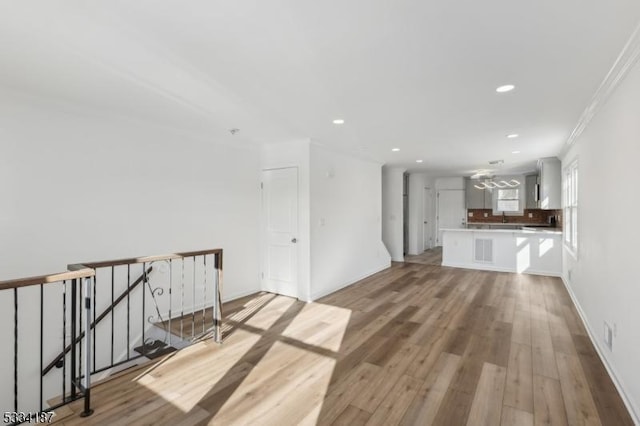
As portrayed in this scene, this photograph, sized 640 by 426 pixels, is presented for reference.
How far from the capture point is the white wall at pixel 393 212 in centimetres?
807

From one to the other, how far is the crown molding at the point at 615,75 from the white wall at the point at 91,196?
4.40 metres

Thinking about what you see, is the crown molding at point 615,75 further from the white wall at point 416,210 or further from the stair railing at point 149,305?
the white wall at point 416,210

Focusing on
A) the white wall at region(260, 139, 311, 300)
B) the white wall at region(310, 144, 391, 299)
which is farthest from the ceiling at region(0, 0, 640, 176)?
the white wall at region(310, 144, 391, 299)

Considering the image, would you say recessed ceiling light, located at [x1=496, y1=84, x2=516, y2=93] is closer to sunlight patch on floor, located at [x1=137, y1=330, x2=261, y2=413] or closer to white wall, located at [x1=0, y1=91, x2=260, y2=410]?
sunlight patch on floor, located at [x1=137, y1=330, x2=261, y2=413]

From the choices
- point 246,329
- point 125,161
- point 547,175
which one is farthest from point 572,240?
point 125,161

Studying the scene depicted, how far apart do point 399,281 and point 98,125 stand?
17.5 ft

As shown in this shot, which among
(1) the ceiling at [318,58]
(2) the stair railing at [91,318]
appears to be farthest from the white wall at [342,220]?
(2) the stair railing at [91,318]

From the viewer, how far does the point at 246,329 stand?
365 cm

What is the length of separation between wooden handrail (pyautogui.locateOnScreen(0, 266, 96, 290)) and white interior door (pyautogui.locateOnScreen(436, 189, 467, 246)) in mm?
10111

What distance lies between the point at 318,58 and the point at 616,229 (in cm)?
277

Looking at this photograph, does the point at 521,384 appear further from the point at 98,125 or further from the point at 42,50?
the point at 98,125

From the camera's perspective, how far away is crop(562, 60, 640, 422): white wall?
213 cm

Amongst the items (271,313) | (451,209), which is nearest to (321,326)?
(271,313)

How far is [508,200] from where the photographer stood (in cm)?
983
